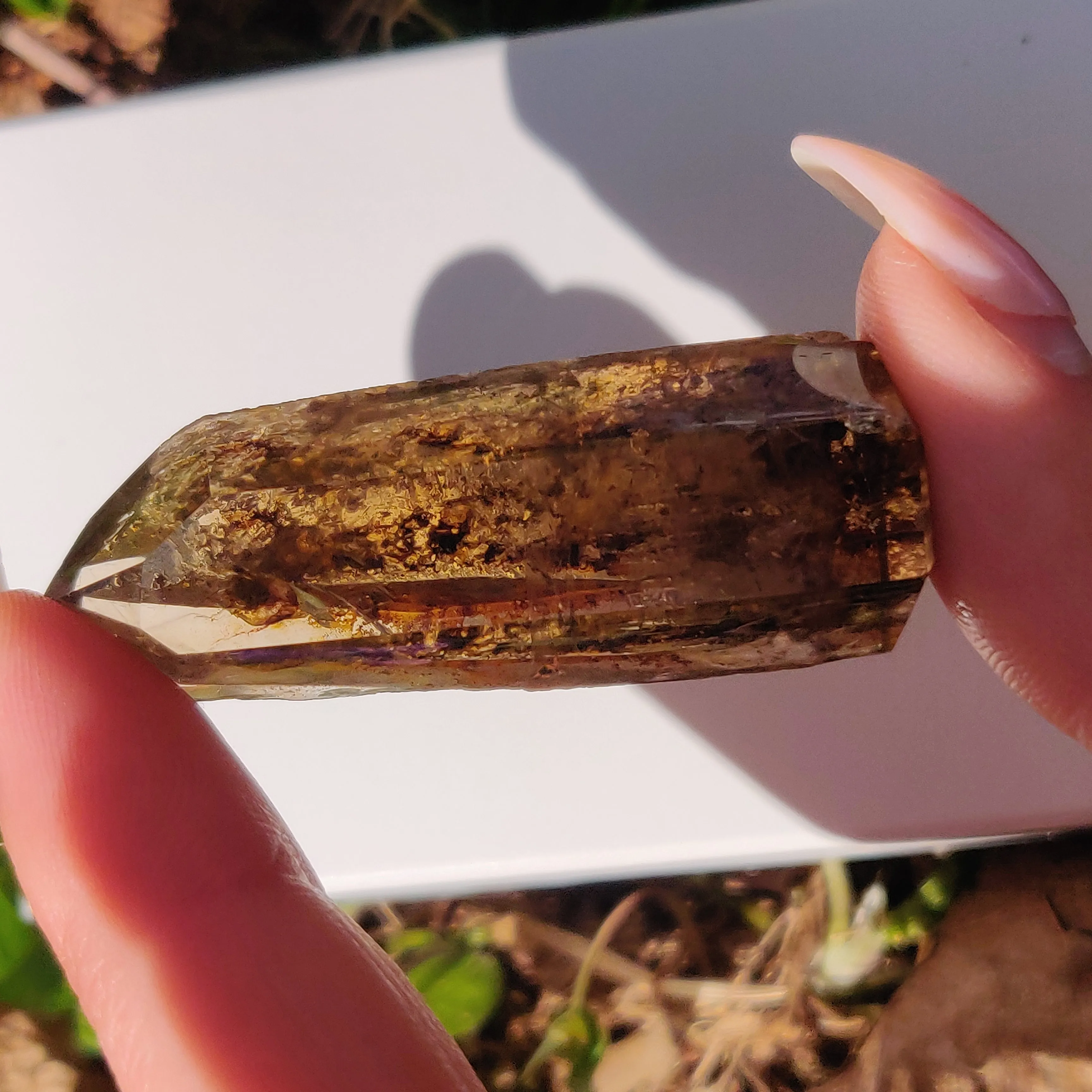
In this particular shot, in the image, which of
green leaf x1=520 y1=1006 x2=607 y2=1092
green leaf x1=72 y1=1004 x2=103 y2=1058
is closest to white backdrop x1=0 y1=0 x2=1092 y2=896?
green leaf x1=520 y1=1006 x2=607 y2=1092

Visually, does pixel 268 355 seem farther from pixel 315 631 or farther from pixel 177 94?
pixel 315 631

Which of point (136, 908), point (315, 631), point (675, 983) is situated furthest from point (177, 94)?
point (675, 983)

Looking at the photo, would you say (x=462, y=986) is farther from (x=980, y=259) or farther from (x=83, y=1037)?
(x=980, y=259)

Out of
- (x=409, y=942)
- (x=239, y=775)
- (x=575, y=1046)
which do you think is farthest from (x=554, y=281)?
(x=575, y=1046)

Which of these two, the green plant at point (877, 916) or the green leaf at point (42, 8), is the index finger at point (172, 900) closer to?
the green plant at point (877, 916)

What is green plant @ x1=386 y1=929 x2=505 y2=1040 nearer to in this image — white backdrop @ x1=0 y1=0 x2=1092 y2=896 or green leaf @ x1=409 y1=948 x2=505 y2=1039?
green leaf @ x1=409 y1=948 x2=505 y2=1039

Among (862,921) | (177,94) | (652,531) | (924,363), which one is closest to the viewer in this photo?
(652,531)
